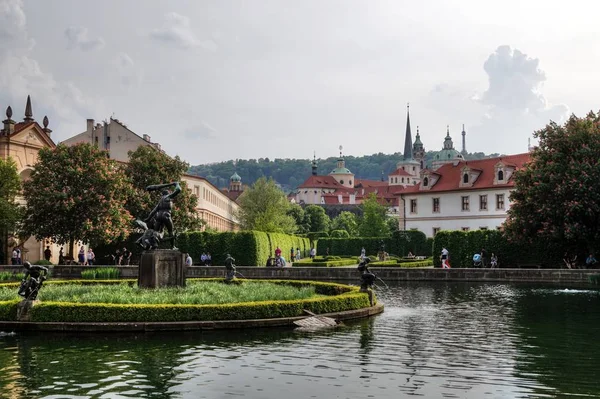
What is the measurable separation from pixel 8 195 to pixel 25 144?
9.05 metres

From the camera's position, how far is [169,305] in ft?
63.8

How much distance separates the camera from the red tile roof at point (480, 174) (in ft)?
247

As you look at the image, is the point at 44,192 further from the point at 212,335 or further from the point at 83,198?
the point at 212,335

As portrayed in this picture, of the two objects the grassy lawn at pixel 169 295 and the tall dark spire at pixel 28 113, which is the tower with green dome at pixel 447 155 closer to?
the tall dark spire at pixel 28 113

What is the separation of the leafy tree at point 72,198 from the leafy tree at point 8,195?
111cm

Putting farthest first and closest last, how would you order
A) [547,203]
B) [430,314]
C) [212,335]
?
[547,203]
[430,314]
[212,335]

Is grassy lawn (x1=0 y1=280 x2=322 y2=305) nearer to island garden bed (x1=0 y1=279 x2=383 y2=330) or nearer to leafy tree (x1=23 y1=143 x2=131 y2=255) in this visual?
island garden bed (x1=0 y1=279 x2=383 y2=330)

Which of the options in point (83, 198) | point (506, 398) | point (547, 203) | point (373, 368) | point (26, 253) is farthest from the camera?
point (26, 253)

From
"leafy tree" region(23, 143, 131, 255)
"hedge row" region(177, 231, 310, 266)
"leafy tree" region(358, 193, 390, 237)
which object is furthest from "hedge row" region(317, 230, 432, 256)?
"leafy tree" region(23, 143, 131, 255)

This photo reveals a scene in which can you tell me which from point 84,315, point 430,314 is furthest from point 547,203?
point 84,315

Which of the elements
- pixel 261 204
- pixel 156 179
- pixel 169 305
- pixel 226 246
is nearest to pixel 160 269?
pixel 169 305

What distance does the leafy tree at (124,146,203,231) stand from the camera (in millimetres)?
57819

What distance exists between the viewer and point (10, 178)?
1964 inches

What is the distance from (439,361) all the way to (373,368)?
178 cm
